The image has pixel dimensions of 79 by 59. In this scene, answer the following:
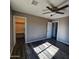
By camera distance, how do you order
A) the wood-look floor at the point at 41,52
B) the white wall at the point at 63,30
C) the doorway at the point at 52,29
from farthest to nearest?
the doorway at the point at 52,29
the white wall at the point at 63,30
the wood-look floor at the point at 41,52

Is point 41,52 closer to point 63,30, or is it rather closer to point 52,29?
point 63,30

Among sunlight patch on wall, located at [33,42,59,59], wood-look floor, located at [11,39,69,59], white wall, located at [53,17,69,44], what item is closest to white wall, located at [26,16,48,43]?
white wall, located at [53,17,69,44]

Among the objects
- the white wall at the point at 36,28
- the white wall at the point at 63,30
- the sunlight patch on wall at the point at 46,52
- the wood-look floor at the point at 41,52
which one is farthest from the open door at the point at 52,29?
the sunlight patch on wall at the point at 46,52

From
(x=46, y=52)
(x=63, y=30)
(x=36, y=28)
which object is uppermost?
(x=36, y=28)

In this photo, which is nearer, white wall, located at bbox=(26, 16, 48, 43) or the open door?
white wall, located at bbox=(26, 16, 48, 43)

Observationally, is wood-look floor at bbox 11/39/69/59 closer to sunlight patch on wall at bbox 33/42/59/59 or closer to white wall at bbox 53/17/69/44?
sunlight patch on wall at bbox 33/42/59/59

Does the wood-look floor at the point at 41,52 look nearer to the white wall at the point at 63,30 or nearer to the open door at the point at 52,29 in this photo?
the white wall at the point at 63,30

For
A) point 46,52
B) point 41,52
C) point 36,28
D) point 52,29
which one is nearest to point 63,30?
point 52,29

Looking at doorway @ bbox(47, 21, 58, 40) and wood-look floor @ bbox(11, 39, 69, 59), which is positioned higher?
doorway @ bbox(47, 21, 58, 40)

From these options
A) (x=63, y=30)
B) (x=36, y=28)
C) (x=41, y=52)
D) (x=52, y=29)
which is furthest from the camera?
(x=52, y=29)

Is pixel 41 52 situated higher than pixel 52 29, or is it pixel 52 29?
pixel 52 29
